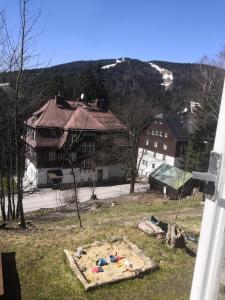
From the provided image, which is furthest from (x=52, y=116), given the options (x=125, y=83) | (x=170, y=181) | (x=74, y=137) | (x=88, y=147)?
(x=125, y=83)

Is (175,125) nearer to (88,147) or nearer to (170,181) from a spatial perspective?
(170,181)

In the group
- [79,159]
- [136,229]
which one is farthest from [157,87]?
[136,229]

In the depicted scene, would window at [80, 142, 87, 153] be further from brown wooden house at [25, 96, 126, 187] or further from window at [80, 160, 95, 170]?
window at [80, 160, 95, 170]

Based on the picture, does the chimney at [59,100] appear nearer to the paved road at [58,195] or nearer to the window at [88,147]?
the window at [88,147]

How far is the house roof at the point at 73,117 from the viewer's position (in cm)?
2808

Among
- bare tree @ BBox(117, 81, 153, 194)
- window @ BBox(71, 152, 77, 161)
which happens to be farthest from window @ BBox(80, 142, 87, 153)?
bare tree @ BBox(117, 81, 153, 194)

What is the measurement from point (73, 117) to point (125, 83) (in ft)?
120

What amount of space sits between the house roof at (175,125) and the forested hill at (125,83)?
2.93 metres

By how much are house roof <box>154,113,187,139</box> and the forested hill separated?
115 inches

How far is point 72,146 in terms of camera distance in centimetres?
2842

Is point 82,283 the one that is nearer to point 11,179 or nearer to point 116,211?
point 116,211

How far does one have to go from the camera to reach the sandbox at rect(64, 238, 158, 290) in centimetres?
685

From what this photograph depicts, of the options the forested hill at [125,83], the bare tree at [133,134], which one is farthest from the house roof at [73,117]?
the bare tree at [133,134]

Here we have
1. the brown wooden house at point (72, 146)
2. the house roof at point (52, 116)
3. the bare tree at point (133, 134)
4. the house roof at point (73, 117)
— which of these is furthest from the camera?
the brown wooden house at point (72, 146)
